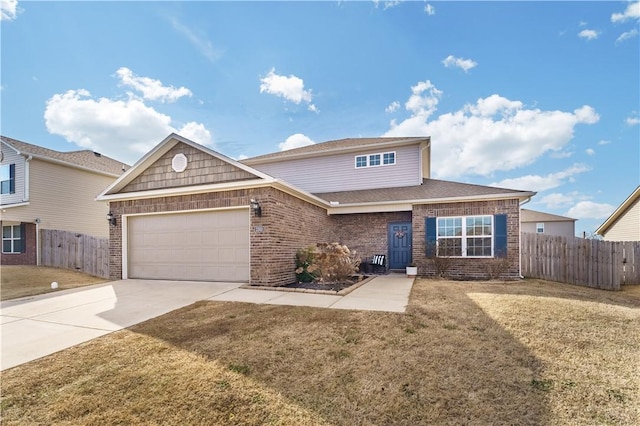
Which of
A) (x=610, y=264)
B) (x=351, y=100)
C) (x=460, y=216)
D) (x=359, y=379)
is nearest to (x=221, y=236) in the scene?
(x=359, y=379)

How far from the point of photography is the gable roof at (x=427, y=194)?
10758 mm

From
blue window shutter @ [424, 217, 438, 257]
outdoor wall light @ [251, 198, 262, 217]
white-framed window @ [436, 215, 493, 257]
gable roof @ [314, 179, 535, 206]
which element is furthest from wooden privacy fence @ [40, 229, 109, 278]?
white-framed window @ [436, 215, 493, 257]

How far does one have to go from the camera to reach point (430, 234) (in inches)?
456

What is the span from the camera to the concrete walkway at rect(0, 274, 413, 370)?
4844mm

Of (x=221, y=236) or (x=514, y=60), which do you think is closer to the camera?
(x=221, y=236)

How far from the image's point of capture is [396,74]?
14.6 meters

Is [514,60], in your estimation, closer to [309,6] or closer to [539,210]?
[309,6]

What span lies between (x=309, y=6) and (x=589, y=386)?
40.7ft

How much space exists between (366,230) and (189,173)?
7.62m

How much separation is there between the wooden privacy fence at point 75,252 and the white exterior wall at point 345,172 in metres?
8.43

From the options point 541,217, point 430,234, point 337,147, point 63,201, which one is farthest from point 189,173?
point 541,217

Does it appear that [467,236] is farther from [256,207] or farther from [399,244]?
[256,207]

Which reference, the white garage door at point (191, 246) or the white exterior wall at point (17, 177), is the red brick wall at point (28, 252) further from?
the white garage door at point (191, 246)

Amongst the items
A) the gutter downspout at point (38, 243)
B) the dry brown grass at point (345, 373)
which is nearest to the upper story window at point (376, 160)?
the dry brown grass at point (345, 373)
